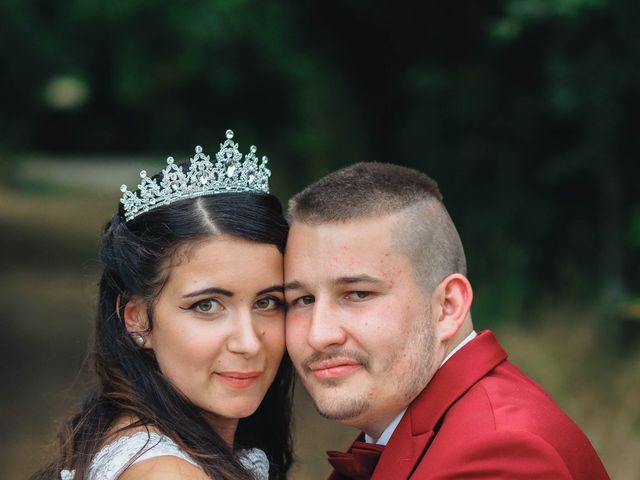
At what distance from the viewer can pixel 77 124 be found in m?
31.9

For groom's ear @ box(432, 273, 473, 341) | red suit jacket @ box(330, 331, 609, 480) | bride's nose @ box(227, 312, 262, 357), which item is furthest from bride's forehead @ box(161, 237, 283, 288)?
red suit jacket @ box(330, 331, 609, 480)

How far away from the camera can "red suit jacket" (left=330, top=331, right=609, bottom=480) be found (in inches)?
110

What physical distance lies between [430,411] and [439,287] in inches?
15.8

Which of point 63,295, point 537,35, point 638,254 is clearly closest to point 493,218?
point 638,254

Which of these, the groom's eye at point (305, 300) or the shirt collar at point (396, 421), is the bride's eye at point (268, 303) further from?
the shirt collar at point (396, 421)

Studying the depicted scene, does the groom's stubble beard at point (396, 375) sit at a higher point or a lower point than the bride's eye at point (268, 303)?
lower

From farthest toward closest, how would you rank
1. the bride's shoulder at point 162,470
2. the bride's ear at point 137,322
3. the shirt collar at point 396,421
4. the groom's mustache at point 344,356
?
1. the bride's ear at point 137,322
2. the shirt collar at point 396,421
3. the groom's mustache at point 344,356
4. the bride's shoulder at point 162,470

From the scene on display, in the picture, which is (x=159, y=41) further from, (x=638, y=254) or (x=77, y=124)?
(x=77, y=124)

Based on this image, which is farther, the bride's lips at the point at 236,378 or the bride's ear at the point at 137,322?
the bride's ear at the point at 137,322

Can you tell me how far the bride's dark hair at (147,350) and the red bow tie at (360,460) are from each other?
12.7 inches

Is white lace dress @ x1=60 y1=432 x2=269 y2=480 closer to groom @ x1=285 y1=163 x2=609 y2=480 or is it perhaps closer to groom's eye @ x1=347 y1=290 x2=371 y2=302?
groom @ x1=285 y1=163 x2=609 y2=480

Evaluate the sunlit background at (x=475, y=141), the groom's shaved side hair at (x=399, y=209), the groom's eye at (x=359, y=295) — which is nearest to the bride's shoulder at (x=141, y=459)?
the groom's eye at (x=359, y=295)

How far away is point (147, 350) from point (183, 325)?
260mm

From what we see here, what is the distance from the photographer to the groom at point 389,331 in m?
3.08
